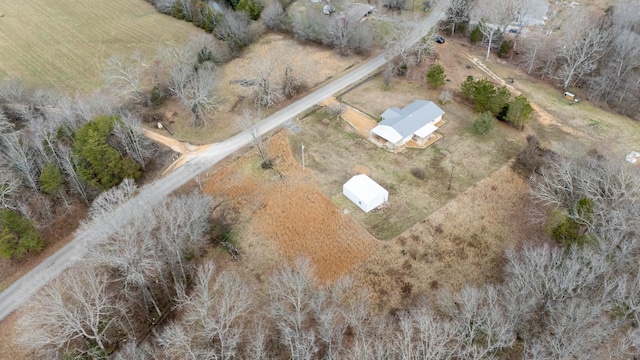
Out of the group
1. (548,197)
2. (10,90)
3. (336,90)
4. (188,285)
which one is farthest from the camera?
(336,90)

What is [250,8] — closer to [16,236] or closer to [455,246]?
[16,236]

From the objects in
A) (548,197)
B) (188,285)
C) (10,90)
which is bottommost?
(188,285)

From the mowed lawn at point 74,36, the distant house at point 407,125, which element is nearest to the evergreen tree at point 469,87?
the distant house at point 407,125

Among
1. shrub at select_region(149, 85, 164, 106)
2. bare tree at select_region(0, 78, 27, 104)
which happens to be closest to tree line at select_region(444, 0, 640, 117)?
shrub at select_region(149, 85, 164, 106)

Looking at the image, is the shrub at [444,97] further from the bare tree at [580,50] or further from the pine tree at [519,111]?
the bare tree at [580,50]

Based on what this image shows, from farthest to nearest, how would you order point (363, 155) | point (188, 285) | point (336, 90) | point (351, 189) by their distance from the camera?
point (336, 90) → point (363, 155) → point (351, 189) → point (188, 285)

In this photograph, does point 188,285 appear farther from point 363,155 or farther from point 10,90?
point 10,90

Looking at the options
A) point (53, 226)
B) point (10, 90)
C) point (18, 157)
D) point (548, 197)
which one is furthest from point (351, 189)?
point (10, 90)
